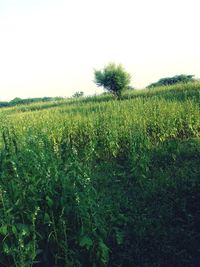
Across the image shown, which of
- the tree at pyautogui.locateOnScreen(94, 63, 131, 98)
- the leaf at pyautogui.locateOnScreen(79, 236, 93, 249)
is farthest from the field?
the tree at pyautogui.locateOnScreen(94, 63, 131, 98)

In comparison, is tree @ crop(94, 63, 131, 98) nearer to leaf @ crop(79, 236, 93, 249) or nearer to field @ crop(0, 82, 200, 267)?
field @ crop(0, 82, 200, 267)

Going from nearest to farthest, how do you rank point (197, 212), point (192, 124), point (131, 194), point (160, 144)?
point (197, 212) < point (131, 194) < point (160, 144) < point (192, 124)

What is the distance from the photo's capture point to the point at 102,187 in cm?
758

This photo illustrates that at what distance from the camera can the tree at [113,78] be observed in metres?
28.8

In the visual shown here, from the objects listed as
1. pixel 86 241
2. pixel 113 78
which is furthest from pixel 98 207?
pixel 113 78

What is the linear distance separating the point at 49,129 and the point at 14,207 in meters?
6.99

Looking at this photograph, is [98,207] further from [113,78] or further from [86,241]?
[113,78]

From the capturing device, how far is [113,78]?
28641 millimetres

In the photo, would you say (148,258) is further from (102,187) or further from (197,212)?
(102,187)

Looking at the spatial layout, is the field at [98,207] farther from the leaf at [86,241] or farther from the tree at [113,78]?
the tree at [113,78]

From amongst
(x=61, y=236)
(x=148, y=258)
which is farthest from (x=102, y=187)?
(x=61, y=236)

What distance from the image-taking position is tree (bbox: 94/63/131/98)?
94.4 ft

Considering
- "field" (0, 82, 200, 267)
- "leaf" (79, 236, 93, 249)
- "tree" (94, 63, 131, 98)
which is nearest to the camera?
"leaf" (79, 236, 93, 249)

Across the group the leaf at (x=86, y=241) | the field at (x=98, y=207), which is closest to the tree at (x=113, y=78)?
the field at (x=98, y=207)
